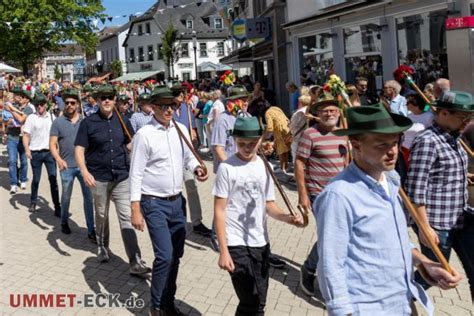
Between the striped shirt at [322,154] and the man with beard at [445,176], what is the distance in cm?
96

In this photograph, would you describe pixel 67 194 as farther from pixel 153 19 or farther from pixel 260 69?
pixel 153 19

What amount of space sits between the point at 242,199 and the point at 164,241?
0.90m

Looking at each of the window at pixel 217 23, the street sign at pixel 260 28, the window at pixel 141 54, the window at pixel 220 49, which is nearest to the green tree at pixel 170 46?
the window at pixel 220 49

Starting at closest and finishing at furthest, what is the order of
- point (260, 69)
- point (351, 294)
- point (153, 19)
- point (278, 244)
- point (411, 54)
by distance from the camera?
1. point (351, 294)
2. point (278, 244)
3. point (411, 54)
4. point (260, 69)
5. point (153, 19)

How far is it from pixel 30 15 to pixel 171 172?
35949 mm

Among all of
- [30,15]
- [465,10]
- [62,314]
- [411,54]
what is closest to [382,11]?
[411,54]

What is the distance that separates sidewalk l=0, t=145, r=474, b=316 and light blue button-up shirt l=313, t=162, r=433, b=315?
2.14m

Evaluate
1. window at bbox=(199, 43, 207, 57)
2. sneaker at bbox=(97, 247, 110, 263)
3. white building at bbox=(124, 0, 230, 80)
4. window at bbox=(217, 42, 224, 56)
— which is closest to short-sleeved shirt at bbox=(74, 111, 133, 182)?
sneaker at bbox=(97, 247, 110, 263)

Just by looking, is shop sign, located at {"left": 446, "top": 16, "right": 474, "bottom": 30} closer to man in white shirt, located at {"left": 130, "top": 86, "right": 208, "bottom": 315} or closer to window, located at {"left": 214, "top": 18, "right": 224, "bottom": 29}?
man in white shirt, located at {"left": 130, "top": 86, "right": 208, "bottom": 315}

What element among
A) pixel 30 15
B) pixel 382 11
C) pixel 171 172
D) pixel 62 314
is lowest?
pixel 62 314

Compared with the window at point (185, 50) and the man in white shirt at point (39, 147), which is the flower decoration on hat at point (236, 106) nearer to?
the man in white shirt at point (39, 147)

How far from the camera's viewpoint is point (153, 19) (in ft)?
224

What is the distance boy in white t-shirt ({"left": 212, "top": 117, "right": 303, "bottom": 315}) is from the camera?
3.72 metres

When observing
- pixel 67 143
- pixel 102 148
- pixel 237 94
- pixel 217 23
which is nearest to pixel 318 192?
pixel 237 94
